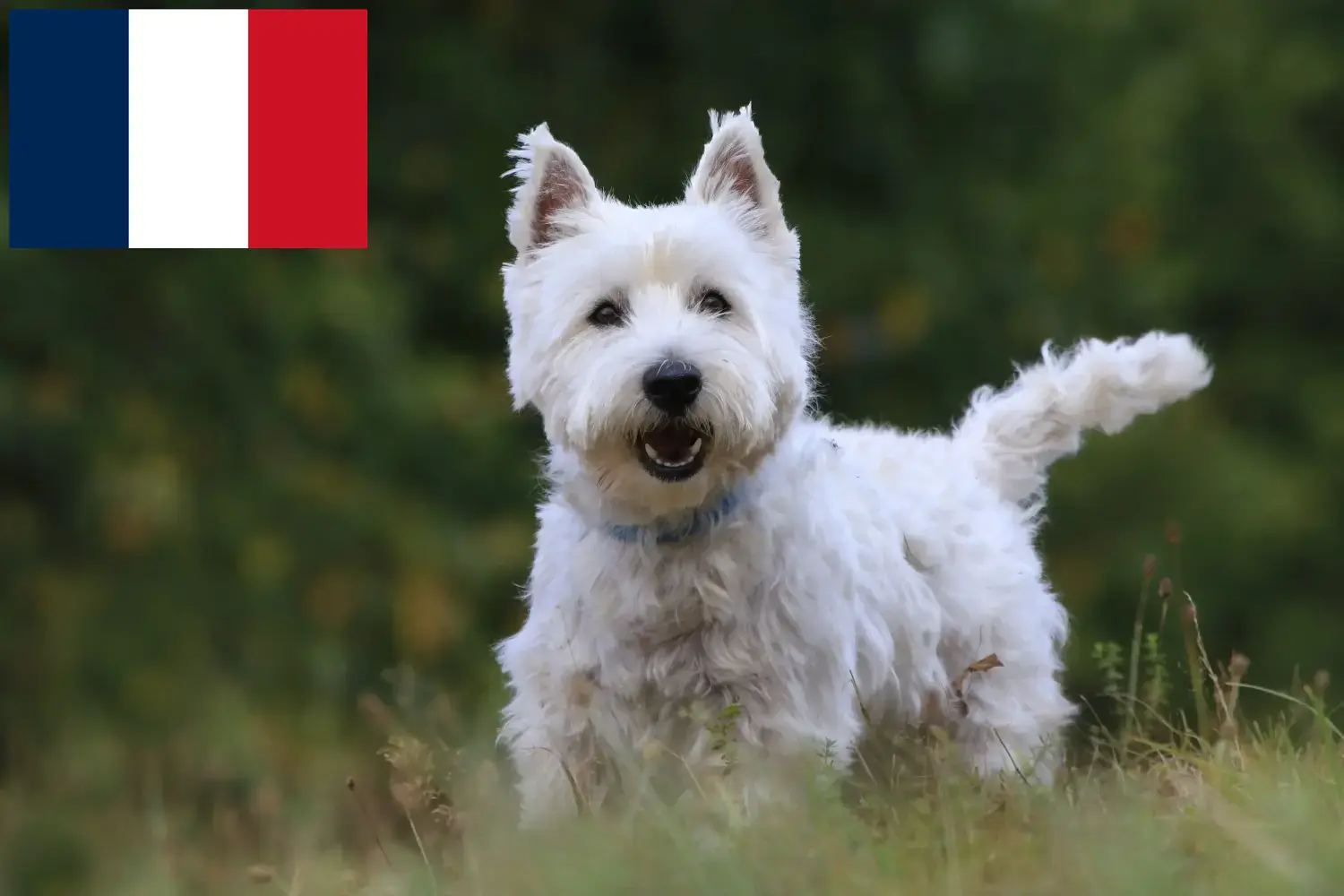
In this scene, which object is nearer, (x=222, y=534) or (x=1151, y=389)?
(x=1151, y=389)

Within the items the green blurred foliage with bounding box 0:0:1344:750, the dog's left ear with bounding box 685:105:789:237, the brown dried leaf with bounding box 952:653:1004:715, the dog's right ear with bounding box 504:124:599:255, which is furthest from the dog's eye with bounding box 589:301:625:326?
the green blurred foliage with bounding box 0:0:1344:750

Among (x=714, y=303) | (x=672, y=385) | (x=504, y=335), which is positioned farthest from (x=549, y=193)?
(x=504, y=335)

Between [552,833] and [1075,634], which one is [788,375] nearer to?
[552,833]

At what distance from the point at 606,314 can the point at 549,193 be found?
499 millimetres

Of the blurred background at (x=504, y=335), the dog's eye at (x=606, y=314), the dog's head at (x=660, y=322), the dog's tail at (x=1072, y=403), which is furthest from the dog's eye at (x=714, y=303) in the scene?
the blurred background at (x=504, y=335)

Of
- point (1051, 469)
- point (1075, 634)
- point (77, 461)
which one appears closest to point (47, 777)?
point (77, 461)

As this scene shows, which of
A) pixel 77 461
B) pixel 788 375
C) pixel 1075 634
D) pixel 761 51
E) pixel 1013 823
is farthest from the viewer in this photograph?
pixel 761 51

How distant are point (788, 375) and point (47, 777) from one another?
7.38m

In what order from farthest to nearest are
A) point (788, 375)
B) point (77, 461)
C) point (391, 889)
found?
point (77, 461)
point (788, 375)
point (391, 889)

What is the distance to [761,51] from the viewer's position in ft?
49.5

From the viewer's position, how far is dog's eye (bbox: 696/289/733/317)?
5.32 metres

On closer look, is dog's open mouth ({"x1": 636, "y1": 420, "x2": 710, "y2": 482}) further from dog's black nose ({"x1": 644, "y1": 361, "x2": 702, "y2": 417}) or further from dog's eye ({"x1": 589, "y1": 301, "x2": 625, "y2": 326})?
dog's eye ({"x1": 589, "y1": 301, "x2": 625, "y2": 326})

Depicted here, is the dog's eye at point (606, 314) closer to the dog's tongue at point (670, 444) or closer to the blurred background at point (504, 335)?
the dog's tongue at point (670, 444)

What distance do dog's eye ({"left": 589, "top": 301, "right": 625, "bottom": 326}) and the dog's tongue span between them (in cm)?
38
